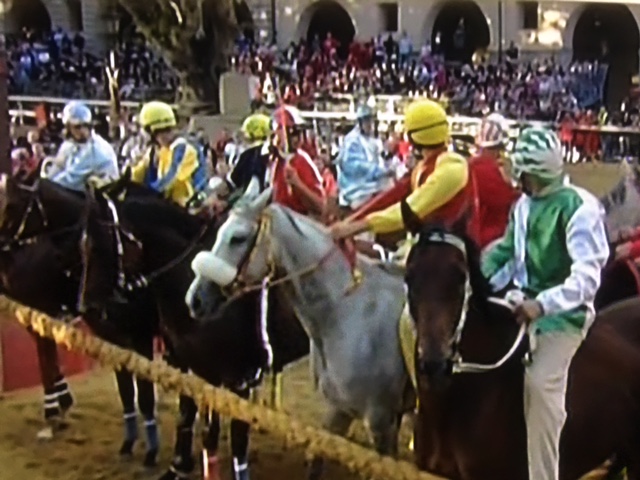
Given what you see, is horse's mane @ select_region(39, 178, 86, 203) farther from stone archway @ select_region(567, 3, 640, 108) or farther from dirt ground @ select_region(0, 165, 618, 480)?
stone archway @ select_region(567, 3, 640, 108)

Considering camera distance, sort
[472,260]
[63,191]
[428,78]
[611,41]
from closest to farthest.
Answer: [472,260] → [63,191] → [428,78] → [611,41]

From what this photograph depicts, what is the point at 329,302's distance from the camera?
7082mm

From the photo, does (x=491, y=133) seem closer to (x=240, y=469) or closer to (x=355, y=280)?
(x=355, y=280)

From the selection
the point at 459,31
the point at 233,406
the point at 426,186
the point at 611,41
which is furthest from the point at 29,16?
the point at 426,186

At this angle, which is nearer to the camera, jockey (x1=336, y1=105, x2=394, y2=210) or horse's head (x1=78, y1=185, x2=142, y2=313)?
horse's head (x1=78, y1=185, x2=142, y2=313)

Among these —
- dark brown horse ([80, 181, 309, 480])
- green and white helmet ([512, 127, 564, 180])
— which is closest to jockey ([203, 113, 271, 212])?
dark brown horse ([80, 181, 309, 480])

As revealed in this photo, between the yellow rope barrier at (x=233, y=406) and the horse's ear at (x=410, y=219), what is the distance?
122 cm

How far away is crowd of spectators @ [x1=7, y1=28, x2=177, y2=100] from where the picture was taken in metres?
34.5

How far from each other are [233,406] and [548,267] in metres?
2.55

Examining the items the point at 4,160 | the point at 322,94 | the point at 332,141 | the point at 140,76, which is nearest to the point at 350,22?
the point at 140,76

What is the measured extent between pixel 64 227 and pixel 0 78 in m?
3.63

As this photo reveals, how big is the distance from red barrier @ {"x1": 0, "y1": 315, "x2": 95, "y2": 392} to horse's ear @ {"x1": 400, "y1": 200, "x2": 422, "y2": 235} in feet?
21.3

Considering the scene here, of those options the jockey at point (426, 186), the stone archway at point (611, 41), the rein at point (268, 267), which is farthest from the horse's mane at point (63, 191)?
the stone archway at point (611, 41)

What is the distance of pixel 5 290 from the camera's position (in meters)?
10.5
